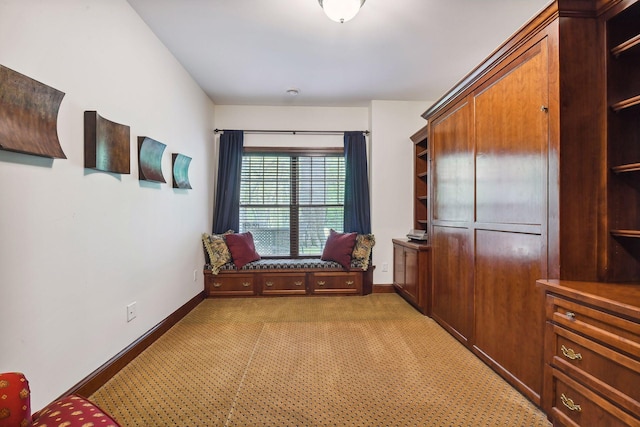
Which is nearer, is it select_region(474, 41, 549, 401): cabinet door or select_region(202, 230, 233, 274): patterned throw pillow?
select_region(474, 41, 549, 401): cabinet door

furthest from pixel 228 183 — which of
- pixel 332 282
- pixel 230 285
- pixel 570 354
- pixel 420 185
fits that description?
pixel 570 354

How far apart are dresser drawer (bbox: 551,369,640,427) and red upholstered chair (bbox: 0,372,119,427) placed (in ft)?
6.34

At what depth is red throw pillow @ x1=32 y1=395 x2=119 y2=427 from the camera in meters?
1.02

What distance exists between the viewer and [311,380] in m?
2.03

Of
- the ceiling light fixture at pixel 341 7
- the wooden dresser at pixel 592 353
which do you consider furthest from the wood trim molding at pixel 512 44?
the wooden dresser at pixel 592 353

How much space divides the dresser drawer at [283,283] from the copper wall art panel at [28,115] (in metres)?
2.78

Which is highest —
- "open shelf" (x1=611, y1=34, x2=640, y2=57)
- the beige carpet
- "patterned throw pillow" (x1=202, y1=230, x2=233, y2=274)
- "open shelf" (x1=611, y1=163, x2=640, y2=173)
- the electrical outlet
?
"open shelf" (x1=611, y1=34, x2=640, y2=57)

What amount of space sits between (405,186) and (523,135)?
2.50 metres

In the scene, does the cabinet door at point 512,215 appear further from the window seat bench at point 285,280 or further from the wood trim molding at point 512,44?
the window seat bench at point 285,280

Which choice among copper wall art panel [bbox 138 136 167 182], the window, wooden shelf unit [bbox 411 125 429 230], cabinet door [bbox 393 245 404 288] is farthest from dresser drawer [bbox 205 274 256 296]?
wooden shelf unit [bbox 411 125 429 230]

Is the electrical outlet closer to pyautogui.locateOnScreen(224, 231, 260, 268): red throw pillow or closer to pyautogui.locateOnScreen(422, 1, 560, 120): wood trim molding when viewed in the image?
pyautogui.locateOnScreen(224, 231, 260, 268): red throw pillow

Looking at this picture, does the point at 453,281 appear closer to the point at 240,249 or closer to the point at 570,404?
the point at 570,404

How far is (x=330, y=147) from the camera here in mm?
4500

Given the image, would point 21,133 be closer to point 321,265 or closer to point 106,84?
point 106,84
